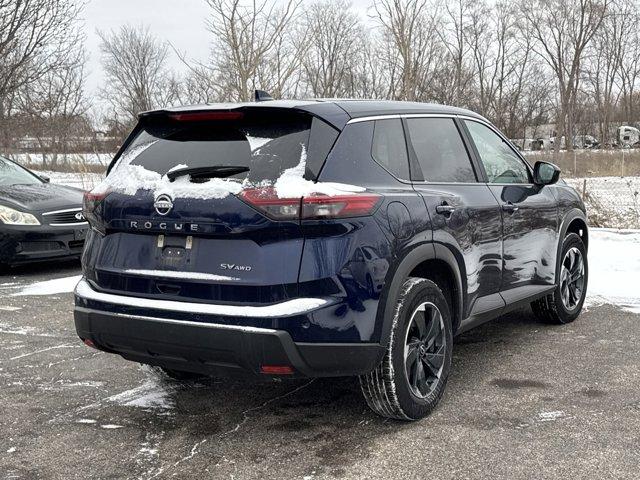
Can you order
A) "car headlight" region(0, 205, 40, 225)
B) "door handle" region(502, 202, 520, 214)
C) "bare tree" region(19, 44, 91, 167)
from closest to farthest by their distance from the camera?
1. "door handle" region(502, 202, 520, 214)
2. "car headlight" region(0, 205, 40, 225)
3. "bare tree" region(19, 44, 91, 167)

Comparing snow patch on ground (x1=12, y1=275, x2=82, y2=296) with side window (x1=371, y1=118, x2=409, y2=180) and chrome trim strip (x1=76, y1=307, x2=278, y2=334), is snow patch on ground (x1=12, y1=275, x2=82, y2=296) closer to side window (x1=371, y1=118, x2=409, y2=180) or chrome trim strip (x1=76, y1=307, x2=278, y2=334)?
chrome trim strip (x1=76, y1=307, x2=278, y2=334)

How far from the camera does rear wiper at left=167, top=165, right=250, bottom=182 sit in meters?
3.21

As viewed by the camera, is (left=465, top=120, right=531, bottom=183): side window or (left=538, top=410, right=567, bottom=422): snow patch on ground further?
(left=465, top=120, right=531, bottom=183): side window

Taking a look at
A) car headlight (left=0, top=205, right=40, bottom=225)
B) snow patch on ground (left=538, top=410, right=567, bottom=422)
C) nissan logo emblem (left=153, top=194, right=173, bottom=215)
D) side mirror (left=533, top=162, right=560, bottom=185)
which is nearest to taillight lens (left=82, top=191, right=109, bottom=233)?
nissan logo emblem (left=153, top=194, right=173, bottom=215)

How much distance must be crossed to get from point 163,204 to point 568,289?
3.77 m

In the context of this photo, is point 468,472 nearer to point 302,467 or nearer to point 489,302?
A: point 302,467

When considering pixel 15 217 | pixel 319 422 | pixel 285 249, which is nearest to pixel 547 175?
pixel 319 422

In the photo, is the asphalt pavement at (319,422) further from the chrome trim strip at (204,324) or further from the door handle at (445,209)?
the door handle at (445,209)

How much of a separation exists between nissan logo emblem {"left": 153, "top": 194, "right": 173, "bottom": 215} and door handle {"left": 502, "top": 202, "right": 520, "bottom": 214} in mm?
2264

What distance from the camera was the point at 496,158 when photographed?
4.77 m

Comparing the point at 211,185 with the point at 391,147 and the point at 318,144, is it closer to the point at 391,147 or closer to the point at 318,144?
the point at 318,144

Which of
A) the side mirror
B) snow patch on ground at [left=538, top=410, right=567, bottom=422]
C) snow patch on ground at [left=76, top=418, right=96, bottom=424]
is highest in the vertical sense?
the side mirror

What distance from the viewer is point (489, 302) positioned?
433 cm

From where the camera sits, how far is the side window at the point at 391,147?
354 centimetres
